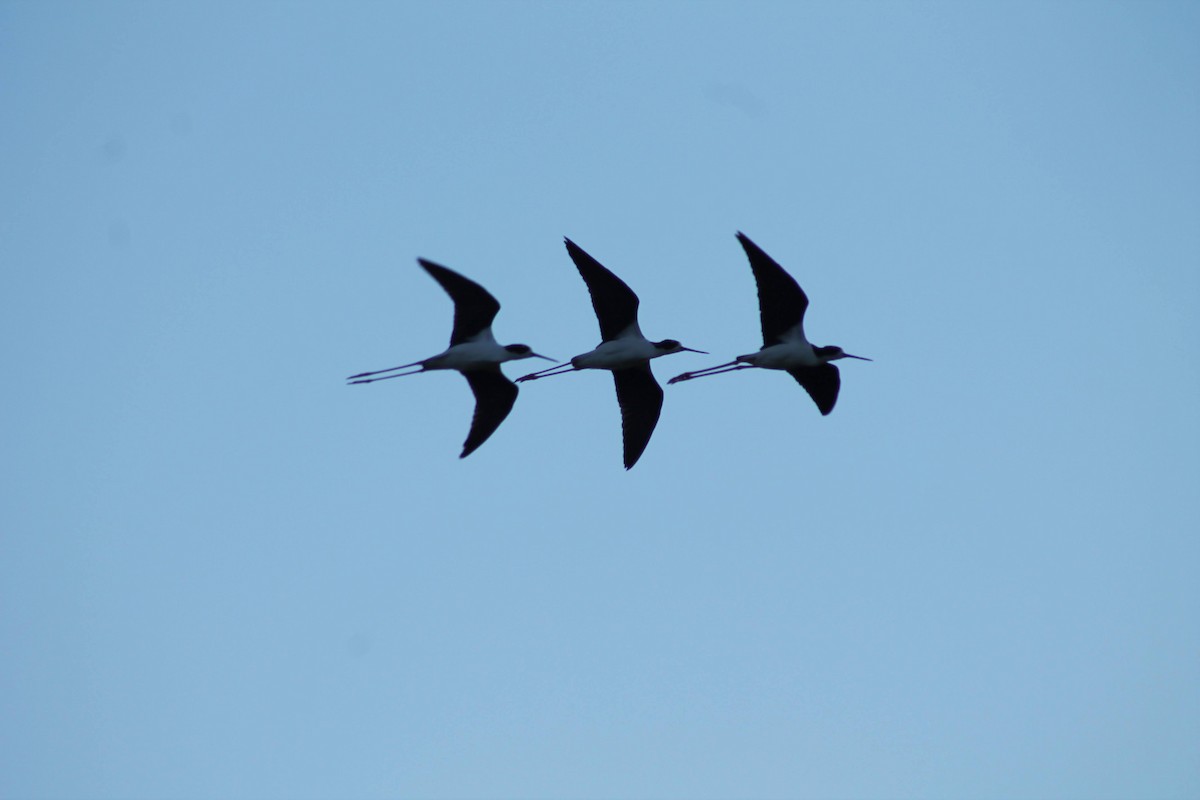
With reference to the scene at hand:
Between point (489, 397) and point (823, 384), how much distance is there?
4.61 metres

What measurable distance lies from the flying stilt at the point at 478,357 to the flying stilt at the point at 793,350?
3276 mm

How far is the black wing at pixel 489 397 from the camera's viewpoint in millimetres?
22859

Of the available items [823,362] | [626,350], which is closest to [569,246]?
[626,350]

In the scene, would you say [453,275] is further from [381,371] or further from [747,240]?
[747,240]

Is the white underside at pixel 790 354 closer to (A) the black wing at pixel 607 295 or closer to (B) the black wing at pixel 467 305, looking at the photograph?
(A) the black wing at pixel 607 295

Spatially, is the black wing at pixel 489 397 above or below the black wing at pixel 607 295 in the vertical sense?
below

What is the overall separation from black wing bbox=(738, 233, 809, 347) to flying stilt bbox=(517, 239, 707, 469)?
→ 55.5 inches

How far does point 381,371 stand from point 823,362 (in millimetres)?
6062

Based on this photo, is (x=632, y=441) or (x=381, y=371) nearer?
(x=381, y=371)

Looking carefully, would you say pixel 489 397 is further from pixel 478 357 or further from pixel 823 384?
pixel 823 384

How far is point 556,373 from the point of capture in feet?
78.6

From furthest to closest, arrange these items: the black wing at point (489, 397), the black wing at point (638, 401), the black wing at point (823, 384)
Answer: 1. the black wing at point (638, 401)
2. the black wing at point (823, 384)
3. the black wing at point (489, 397)

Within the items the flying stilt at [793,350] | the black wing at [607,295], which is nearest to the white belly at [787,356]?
the flying stilt at [793,350]

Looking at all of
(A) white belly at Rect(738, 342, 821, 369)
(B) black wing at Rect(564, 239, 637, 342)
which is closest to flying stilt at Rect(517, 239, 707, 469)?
(B) black wing at Rect(564, 239, 637, 342)
